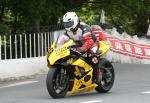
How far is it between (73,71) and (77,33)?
0.81 meters

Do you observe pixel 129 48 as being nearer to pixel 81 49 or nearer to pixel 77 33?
pixel 77 33

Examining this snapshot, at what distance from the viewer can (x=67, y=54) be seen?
13.1 metres

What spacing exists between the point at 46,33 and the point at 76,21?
7223 millimetres

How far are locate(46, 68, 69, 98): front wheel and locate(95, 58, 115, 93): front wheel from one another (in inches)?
43.9

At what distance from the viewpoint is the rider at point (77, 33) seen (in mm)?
13421

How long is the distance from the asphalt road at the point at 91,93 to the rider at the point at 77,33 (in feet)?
3.45

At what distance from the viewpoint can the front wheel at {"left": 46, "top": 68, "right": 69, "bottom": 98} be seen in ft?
42.2

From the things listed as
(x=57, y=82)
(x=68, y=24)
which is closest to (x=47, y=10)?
(x=68, y=24)

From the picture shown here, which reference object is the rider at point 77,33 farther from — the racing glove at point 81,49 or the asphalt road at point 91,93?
the asphalt road at point 91,93

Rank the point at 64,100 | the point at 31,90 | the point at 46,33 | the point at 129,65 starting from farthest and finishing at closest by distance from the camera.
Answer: the point at 129,65 → the point at 46,33 → the point at 31,90 → the point at 64,100

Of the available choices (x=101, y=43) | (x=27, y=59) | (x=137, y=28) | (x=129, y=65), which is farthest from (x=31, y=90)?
(x=137, y=28)

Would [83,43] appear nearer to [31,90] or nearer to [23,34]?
[31,90]

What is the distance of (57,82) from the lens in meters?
13.1

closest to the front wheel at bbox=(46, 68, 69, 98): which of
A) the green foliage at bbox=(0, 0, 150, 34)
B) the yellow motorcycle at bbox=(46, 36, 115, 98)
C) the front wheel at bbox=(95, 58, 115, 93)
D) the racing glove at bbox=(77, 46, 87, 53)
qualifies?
the yellow motorcycle at bbox=(46, 36, 115, 98)
